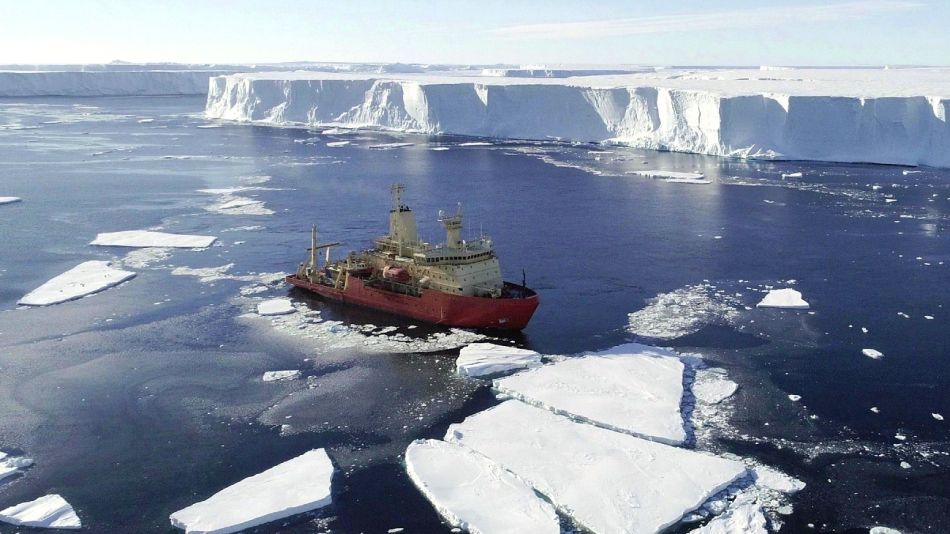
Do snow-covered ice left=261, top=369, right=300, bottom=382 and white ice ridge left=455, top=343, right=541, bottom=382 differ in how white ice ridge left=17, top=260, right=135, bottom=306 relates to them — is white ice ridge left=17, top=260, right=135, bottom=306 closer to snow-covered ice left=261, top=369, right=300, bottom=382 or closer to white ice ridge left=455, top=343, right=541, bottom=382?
snow-covered ice left=261, top=369, right=300, bottom=382

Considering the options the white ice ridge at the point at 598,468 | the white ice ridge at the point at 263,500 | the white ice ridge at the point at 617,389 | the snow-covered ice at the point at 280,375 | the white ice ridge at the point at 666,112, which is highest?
the white ice ridge at the point at 666,112

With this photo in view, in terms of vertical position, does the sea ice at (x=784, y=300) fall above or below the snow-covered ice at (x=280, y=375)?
above

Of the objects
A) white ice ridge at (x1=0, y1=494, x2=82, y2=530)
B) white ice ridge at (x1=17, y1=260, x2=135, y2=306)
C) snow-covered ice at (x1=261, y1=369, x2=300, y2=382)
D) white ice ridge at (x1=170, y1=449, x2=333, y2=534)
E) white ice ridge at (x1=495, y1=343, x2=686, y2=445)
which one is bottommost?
white ice ridge at (x1=0, y1=494, x2=82, y2=530)

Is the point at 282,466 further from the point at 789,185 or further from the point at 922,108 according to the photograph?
→ the point at 922,108

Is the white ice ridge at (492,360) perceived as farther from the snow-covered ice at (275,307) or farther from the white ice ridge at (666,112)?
the white ice ridge at (666,112)


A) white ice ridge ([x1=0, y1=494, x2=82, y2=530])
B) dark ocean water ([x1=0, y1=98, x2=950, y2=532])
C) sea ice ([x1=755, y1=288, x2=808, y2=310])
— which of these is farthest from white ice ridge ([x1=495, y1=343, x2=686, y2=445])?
white ice ridge ([x1=0, y1=494, x2=82, y2=530])

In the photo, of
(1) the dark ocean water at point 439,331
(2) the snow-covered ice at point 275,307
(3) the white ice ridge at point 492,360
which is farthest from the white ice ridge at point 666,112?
(3) the white ice ridge at point 492,360
